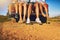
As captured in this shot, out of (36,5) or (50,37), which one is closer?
(50,37)

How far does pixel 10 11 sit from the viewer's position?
70.3 inches

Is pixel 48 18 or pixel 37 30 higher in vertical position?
pixel 48 18

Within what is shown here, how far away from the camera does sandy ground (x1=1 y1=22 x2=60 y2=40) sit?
1692 millimetres

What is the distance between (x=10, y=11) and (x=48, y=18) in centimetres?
49

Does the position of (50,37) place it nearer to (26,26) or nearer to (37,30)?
(37,30)

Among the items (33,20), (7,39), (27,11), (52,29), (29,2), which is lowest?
(7,39)

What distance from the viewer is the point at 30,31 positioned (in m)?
1.73

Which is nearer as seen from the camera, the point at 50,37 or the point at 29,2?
the point at 50,37

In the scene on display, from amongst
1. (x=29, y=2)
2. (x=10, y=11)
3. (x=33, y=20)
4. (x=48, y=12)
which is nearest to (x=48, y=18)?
(x=48, y=12)

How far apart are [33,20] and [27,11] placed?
139 millimetres

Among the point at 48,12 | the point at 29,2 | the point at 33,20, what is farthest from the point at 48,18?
the point at 29,2

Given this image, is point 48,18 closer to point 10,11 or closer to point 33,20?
point 33,20

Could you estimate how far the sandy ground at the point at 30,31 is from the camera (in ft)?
5.55

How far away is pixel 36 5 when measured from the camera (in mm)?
1792
